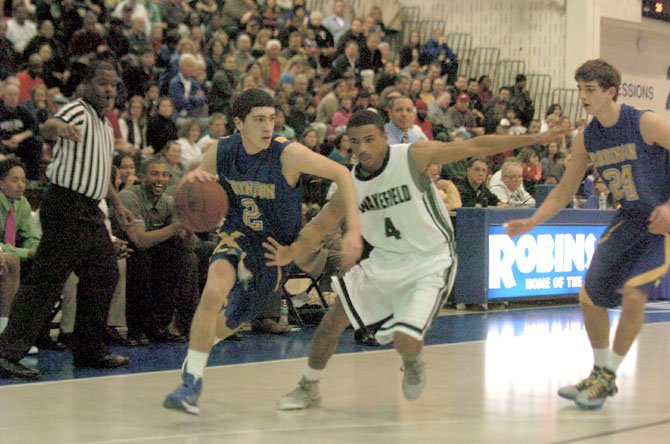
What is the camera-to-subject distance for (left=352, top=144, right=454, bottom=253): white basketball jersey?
6.16 m

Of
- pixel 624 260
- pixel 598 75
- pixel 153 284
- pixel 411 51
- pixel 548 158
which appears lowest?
pixel 153 284

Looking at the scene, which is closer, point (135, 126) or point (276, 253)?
point (276, 253)

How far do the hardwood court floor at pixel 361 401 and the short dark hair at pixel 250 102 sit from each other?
5.43 ft

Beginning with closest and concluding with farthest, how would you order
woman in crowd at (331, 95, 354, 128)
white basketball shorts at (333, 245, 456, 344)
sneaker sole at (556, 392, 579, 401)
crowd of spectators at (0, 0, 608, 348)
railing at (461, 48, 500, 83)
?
Result: white basketball shorts at (333, 245, 456, 344) < sneaker sole at (556, 392, 579, 401) < crowd of spectators at (0, 0, 608, 348) < woman in crowd at (331, 95, 354, 128) < railing at (461, 48, 500, 83)

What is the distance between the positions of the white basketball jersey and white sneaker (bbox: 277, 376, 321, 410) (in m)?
0.89

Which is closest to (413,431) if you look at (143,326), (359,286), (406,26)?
(359,286)

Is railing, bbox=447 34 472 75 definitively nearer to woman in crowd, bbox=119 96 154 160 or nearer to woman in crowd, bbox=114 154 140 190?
woman in crowd, bbox=119 96 154 160

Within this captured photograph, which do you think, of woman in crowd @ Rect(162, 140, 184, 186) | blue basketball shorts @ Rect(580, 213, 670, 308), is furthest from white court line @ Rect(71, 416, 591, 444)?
woman in crowd @ Rect(162, 140, 184, 186)

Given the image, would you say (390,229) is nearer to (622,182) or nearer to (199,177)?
(199,177)

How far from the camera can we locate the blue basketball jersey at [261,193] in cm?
611

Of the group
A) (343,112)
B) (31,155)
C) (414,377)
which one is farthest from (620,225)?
(343,112)

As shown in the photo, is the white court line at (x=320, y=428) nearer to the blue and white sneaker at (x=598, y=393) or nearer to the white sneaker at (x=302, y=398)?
the blue and white sneaker at (x=598, y=393)

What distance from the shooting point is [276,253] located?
6.09m

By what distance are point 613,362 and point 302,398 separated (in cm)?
180
